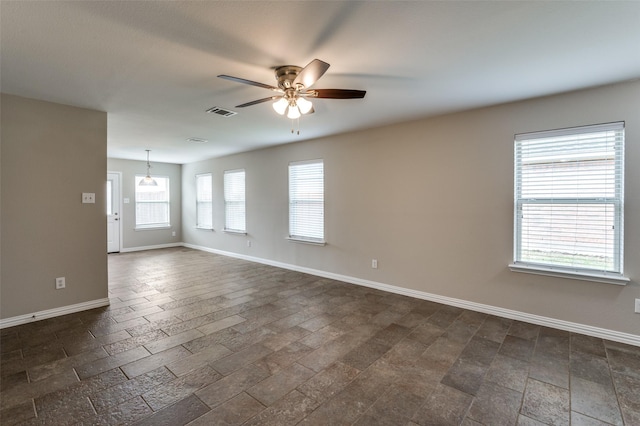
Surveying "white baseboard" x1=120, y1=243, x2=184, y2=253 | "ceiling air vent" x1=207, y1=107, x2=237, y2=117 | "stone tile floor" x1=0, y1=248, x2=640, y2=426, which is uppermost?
"ceiling air vent" x1=207, y1=107, x2=237, y2=117

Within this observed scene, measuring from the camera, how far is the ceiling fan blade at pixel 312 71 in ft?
6.38

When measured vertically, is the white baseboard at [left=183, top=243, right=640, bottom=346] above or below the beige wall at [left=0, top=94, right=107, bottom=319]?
below

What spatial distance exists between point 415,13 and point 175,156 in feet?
22.2

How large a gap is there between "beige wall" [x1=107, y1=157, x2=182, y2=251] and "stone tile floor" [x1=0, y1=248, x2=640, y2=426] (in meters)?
4.53

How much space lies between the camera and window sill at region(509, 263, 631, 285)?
9.22 feet

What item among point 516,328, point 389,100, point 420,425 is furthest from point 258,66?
point 516,328

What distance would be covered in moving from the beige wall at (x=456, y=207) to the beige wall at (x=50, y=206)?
3048mm

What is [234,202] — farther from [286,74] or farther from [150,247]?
[286,74]

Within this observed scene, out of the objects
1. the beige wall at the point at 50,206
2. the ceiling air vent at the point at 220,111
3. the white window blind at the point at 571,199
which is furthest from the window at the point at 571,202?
the beige wall at the point at 50,206

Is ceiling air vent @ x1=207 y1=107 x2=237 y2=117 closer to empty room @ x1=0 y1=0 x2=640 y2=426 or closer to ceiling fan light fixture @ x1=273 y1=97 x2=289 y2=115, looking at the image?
empty room @ x1=0 y1=0 x2=640 y2=426

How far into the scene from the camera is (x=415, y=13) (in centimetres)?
182

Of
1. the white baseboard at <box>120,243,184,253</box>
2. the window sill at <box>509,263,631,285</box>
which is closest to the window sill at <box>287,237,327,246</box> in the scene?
the window sill at <box>509,263,631,285</box>

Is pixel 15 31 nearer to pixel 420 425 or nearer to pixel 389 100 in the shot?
pixel 389 100

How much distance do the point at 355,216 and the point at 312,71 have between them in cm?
295
